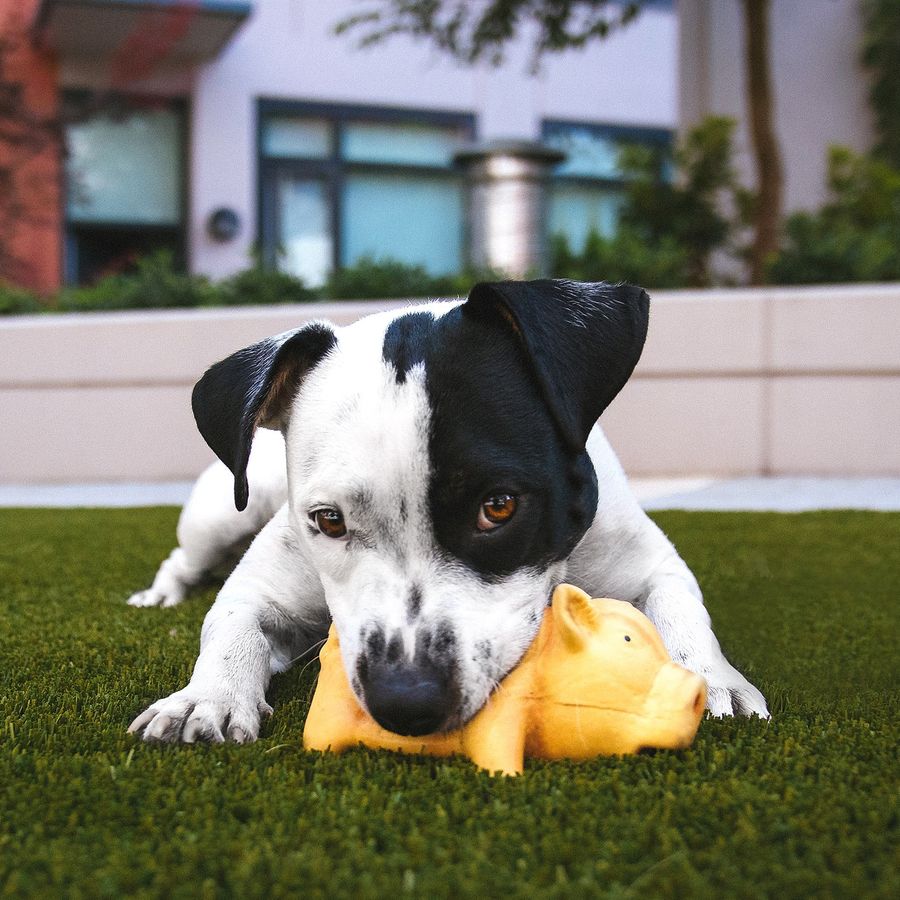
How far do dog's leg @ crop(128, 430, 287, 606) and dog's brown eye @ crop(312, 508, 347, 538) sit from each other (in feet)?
3.33

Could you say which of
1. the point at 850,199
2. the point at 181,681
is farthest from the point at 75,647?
the point at 850,199

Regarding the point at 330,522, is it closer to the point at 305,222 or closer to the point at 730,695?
the point at 730,695

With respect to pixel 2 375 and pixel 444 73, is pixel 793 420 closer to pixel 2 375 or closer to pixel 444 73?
pixel 2 375

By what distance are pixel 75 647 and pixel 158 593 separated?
2.49 feet

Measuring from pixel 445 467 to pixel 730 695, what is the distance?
28.0 inches

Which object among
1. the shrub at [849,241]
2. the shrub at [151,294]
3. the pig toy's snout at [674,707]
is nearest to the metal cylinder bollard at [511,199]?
the shrub at [849,241]

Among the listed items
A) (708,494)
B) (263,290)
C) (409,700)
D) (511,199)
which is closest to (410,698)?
(409,700)

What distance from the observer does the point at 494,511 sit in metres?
1.93

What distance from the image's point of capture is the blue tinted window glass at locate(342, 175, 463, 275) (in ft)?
46.5

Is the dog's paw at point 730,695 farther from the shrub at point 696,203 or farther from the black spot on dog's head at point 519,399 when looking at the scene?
the shrub at point 696,203

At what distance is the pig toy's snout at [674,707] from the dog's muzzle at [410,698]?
328 millimetres

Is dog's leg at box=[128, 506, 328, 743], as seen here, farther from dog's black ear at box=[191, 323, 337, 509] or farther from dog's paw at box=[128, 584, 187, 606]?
dog's paw at box=[128, 584, 187, 606]

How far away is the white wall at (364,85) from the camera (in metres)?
13.4

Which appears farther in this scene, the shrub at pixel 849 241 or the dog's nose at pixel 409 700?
the shrub at pixel 849 241
